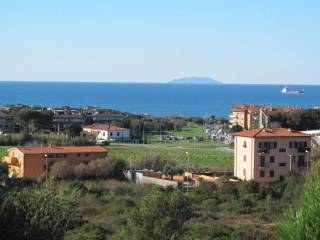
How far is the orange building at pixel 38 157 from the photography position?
1454 inches

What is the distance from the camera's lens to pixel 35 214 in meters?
11.5

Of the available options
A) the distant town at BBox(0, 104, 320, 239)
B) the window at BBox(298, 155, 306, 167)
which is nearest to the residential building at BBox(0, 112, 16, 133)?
the distant town at BBox(0, 104, 320, 239)

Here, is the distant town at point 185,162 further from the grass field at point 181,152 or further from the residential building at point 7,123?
the residential building at point 7,123

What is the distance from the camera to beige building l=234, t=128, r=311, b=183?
37656 millimetres

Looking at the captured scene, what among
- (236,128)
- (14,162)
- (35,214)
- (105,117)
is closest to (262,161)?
(14,162)

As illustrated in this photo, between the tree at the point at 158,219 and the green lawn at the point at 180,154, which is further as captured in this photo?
the green lawn at the point at 180,154

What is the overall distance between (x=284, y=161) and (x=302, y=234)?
32.7m

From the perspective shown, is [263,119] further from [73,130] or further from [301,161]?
[301,161]

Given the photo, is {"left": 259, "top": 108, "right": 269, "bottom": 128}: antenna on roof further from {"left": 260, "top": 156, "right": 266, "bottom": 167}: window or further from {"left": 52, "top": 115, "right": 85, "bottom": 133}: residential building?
{"left": 260, "top": 156, "right": 266, "bottom": 167}: window

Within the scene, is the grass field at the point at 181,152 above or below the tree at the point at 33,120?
below

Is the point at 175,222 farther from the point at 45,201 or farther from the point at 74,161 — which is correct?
the point at 74,161

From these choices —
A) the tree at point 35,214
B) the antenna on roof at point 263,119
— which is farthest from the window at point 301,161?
the tree at point 35,214

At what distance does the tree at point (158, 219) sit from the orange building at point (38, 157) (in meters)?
19.7

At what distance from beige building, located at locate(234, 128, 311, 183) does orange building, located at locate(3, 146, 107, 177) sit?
800 centimetres
